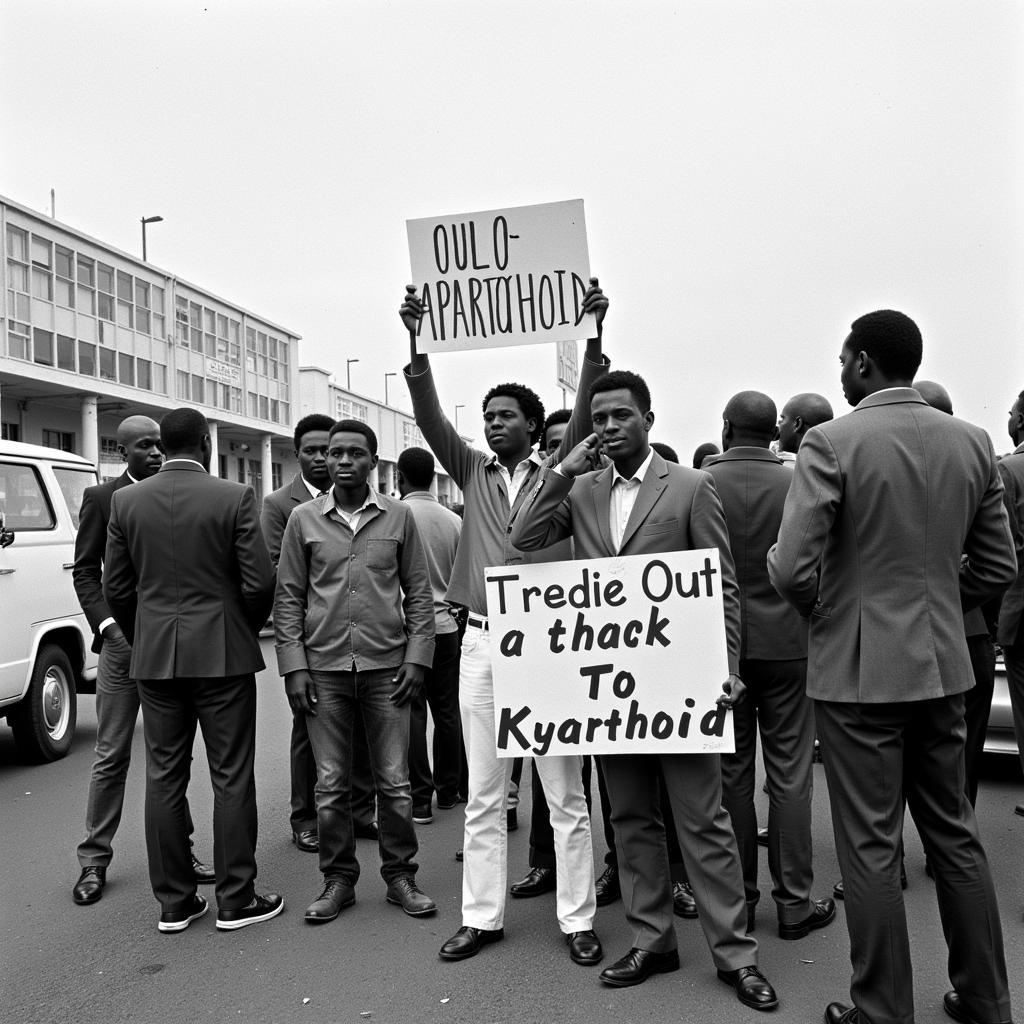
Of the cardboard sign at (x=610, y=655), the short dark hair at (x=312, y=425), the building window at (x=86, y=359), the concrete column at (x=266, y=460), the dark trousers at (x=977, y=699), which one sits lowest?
Answer: the dark trousers at (x=977, y=699)

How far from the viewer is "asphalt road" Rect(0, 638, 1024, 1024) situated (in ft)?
11.1

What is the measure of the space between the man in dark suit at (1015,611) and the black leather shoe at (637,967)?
1928mm

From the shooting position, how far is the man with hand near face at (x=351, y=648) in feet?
14.5

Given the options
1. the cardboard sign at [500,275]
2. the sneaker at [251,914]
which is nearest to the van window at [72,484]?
the sneaker at [251,914]

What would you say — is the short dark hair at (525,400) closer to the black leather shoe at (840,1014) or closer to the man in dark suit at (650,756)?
the man in dark suit at (650,756)

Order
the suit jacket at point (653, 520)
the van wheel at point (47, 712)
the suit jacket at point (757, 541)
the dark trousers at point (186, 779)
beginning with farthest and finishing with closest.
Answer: the van wheel at point (47, 712)
the dark trousers at point (186, 779)
the suit jacket at point (757, 541)
the suit jacket at point (653, 520)

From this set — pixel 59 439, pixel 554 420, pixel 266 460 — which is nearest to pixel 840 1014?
pixel 554 420

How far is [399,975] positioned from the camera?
365 cm

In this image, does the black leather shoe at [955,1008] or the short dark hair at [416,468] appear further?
the short dark hair at [416,468]

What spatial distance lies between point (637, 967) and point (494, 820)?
783 mm

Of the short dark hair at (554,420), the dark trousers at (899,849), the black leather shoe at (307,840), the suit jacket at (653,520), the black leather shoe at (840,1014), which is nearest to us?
the dark trousers at (899,849)

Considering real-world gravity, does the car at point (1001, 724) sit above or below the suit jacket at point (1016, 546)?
below

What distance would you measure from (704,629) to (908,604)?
0.79 meters

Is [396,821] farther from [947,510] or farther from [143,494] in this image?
[947,510]
